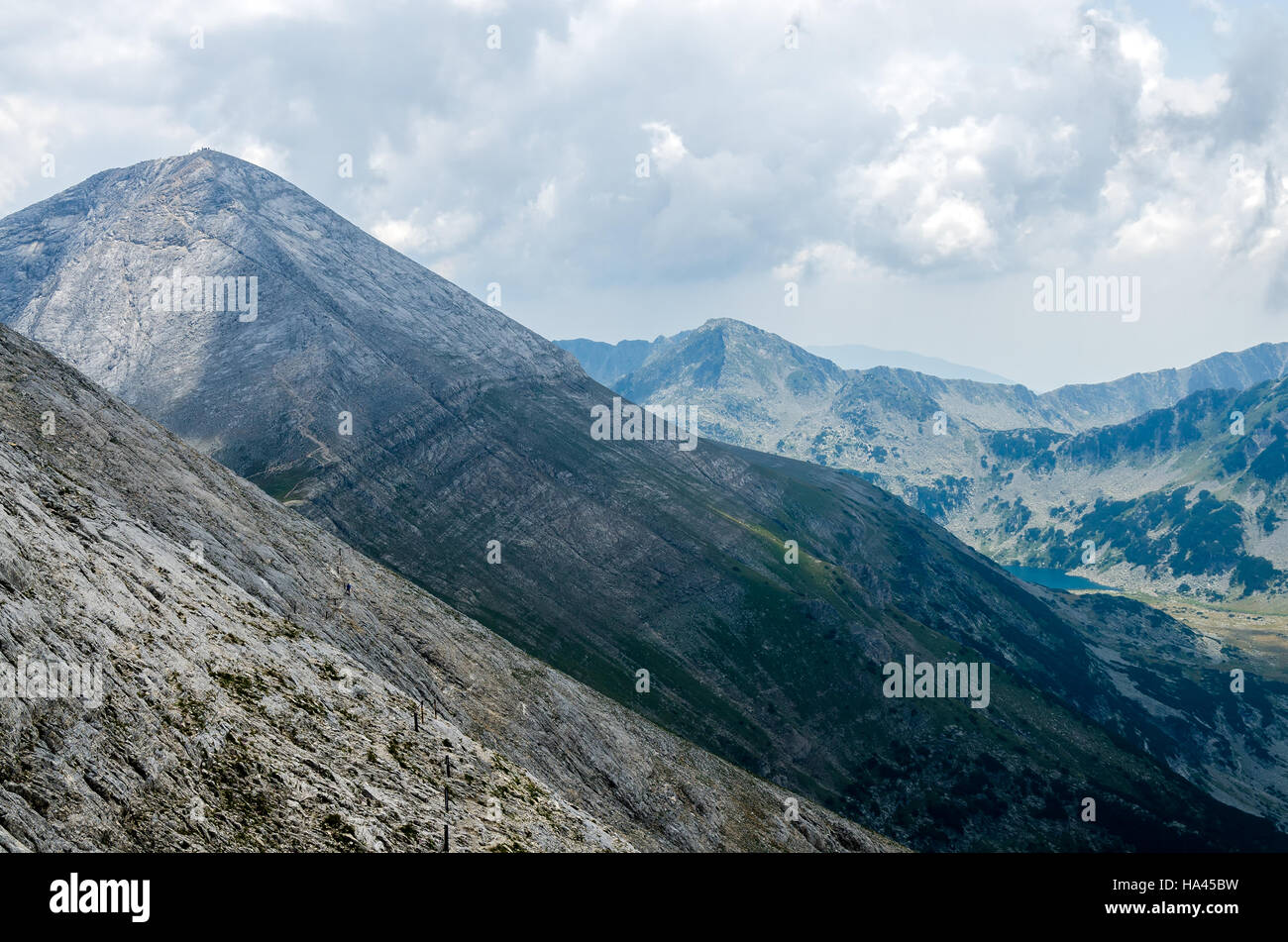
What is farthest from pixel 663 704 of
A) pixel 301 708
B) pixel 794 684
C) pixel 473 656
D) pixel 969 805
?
pixel 301 708
